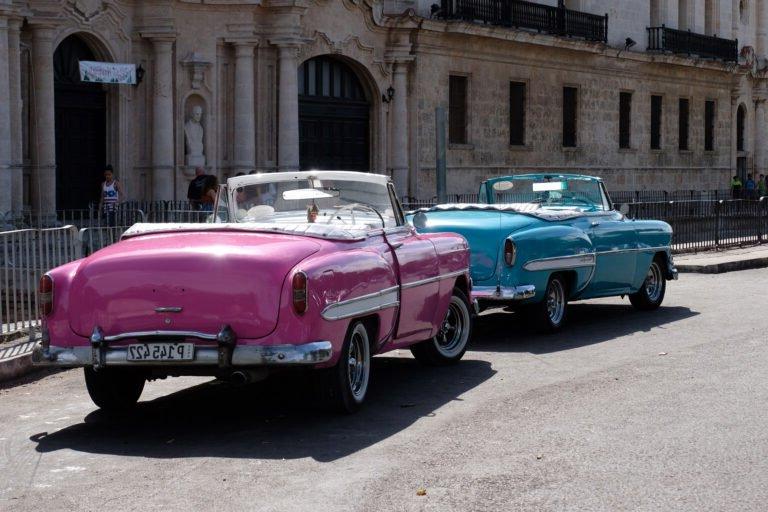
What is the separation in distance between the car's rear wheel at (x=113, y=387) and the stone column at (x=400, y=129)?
23.2 meters

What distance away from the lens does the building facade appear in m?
24.8

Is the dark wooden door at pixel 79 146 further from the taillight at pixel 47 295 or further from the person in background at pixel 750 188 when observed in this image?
the person in background at pixel 750 188

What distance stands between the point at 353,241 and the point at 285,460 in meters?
2.12

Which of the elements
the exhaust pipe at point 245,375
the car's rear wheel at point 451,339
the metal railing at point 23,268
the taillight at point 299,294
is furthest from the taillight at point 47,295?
the car's rear wheel at point 451,339

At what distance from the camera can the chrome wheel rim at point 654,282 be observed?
15.7 metres

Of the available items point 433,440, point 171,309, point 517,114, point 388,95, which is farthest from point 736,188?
point 171,309

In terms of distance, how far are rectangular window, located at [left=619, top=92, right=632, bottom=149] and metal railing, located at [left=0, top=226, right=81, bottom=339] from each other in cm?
3304

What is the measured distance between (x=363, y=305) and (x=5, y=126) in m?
15.1

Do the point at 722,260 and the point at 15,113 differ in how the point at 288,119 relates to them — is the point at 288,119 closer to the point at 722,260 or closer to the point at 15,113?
the point at 15,113

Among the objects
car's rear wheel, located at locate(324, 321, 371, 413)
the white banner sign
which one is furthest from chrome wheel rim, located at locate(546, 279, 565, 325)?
the white banner sign

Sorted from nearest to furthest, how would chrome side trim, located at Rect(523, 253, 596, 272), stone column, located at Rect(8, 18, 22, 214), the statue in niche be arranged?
chrome side trim, located at Rect(523, 253, 596, 272) → stone column, located at Rect(8, 18, 22, 214) → the statue in niche

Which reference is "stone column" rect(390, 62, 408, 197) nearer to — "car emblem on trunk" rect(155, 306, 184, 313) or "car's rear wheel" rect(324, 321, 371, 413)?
"car's rear wheel" rect(324, 321, 371, 413)

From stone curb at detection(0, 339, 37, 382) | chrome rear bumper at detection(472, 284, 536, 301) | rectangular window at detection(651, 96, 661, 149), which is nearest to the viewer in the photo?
stone curb at detection(0, 339, 37, 382)

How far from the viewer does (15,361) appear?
35.5 ft
